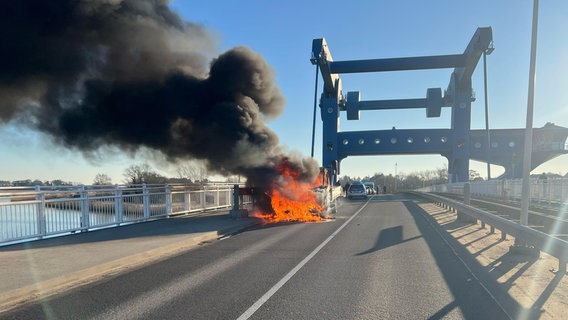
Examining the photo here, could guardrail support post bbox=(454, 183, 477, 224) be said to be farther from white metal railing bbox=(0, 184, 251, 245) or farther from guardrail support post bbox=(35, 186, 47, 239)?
guardrail support post bbox=(35, 186, 47, 239)

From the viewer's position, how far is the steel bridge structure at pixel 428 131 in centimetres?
4228

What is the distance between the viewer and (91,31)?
566 inches

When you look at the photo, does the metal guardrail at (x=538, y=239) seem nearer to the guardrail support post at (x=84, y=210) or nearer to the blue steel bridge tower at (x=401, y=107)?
the guardrail support post at (x=84, y=210)

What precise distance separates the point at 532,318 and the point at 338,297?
7.33ft

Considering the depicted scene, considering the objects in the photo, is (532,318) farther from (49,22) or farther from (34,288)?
(49,22)

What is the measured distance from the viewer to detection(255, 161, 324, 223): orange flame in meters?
16.0

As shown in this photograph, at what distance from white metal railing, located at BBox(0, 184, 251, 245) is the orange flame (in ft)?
11.4

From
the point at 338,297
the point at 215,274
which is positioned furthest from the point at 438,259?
the point at 215,274

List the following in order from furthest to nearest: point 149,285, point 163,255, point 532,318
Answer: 1. point 163,255
2. point 149,285
3. point 532,318

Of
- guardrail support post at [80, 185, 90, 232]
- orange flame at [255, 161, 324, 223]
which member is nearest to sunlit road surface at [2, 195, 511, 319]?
guardrail support post at [80, 185, 90, 232]

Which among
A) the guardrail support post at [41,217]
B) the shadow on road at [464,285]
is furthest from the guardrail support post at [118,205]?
the shadow on road at [464,285]

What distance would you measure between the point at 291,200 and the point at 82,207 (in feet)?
25.3

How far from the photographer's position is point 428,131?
4878cm

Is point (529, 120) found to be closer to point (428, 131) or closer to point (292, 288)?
point (292, 288)
